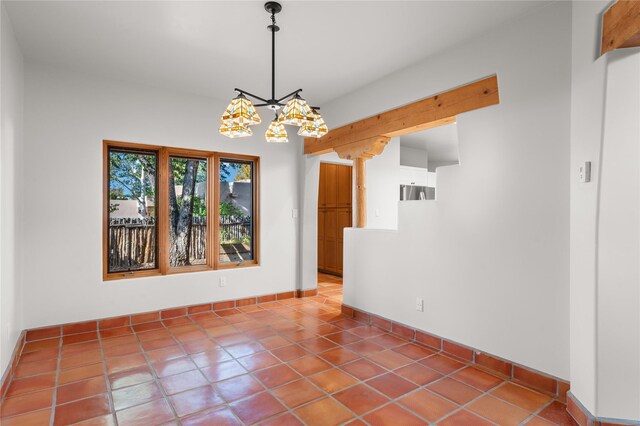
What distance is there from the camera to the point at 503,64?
2.75 metres

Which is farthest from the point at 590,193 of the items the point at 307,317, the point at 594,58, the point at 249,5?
the point at 307,317

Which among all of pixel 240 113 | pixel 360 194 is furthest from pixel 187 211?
pixel 240 113

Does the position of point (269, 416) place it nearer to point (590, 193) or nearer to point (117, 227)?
point (590, 193)

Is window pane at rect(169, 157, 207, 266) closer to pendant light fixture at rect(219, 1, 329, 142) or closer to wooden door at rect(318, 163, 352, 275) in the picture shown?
pendant light fixture at rect(219, 1, 329, 142)

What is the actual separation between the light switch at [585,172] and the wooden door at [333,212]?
499cm

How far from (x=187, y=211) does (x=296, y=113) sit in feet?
9.12

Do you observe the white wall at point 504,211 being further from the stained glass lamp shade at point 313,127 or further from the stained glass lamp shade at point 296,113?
the stained glass lamp shade at point 296,113

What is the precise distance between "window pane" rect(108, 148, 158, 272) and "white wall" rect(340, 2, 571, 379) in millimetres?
3018

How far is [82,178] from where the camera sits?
3742mm

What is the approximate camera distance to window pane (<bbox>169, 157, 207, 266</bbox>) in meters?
4.48

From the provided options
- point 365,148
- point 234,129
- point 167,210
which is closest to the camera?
point 234,129

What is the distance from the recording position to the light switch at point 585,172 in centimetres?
210

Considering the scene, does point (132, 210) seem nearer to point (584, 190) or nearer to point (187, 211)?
point (187, 211)

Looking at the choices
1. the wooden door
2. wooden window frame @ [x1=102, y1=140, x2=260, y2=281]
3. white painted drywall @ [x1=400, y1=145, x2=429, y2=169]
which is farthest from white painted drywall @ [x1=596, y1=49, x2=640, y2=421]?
white painted drywall @ [x1=400, y1=145, x2=429, y2=169]
